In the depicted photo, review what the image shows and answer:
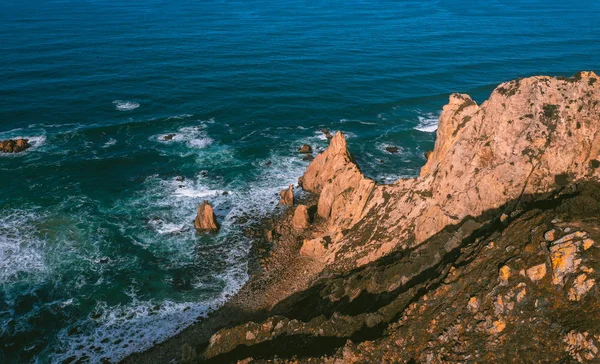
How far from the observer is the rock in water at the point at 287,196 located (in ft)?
220

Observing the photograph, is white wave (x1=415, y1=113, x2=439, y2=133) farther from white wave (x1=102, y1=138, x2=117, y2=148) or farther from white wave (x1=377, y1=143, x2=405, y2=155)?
white wave (x1=102, y1=138, x2=117, y2=148)

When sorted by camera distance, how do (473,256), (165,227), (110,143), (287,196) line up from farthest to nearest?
(110,143), (287,196), (165,227), (473,256)

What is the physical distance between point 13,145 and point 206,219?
48735 millimetres

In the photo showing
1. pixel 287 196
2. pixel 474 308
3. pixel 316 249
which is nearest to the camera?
pixel 474 308

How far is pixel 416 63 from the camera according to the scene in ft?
431

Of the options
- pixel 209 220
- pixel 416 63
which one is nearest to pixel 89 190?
pixel 209 220

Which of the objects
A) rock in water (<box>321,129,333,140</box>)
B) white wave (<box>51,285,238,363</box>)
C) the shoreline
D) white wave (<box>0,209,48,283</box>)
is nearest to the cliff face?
the shoreline

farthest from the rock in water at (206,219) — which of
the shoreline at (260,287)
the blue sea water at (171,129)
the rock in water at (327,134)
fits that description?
the rock in water at (327,134)

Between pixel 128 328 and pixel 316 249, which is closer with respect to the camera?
pixel 128 328

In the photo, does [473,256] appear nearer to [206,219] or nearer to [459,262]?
[459,262]

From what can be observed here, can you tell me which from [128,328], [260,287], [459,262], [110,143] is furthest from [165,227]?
[459,262]

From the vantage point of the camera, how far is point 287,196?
2657 inches

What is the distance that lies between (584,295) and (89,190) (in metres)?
72.2

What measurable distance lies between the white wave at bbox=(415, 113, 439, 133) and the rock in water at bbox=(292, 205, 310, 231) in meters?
46.3
